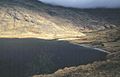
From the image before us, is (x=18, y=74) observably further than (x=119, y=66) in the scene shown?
Yes

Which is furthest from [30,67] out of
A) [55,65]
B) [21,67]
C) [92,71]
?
[92,71]

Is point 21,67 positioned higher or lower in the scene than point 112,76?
lower

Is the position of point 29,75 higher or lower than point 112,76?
lower

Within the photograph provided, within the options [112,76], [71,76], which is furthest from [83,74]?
[112,76]

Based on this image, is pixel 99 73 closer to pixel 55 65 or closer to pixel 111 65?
pixel 111 65

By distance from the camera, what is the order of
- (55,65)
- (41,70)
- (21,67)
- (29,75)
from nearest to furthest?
(29,75) < (41,70) < (21,67) < (55,65)

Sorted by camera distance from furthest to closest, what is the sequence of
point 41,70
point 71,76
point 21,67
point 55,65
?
point 55,65
point 21,67
point 41,70
point 71,76

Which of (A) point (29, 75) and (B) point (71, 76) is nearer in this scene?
(B) point (71, 76)

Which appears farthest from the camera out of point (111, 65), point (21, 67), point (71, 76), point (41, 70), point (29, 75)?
point (21, 67)

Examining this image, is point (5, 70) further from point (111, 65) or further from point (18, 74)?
point (111, 65)
